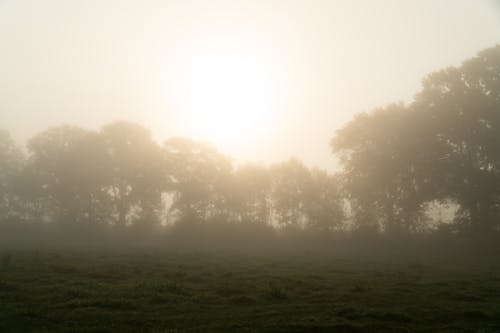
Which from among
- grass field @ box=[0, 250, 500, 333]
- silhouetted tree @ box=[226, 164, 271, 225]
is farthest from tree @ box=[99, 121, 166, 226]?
grass field @ box=[0, 250, 500, 333]

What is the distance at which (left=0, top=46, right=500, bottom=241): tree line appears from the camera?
61000 mm

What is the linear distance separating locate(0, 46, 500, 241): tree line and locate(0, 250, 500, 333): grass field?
104ft

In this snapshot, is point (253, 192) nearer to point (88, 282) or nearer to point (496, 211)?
point (496, 211)

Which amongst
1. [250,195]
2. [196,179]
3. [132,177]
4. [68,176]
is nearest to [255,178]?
[250,195]

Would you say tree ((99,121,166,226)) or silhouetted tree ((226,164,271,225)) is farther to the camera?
tree ((99,121,166,226))

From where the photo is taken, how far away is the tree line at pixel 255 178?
61000 millimetres

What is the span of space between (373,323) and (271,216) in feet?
225

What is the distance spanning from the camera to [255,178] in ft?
288

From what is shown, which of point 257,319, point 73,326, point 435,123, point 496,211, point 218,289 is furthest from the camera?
point 435,123

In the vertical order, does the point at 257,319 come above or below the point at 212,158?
below

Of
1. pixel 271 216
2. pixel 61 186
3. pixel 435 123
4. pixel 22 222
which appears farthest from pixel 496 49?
pixel 22 222

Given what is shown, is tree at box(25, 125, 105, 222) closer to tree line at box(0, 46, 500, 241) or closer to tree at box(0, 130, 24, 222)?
tree line at box(0, 46, 500, 241)

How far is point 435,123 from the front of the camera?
60844mm

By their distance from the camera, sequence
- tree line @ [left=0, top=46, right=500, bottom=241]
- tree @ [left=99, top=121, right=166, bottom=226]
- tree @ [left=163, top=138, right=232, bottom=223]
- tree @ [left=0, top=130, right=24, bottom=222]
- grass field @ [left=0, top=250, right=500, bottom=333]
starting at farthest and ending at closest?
1. tree @ [left=0, top=130, right=24, bottom=222]
2. tree @ [left=99, top=121, right=166, bottom=226]
3. tree @ [left=163, top=138, right=232, bottom=223]
4. tree line @ [left=0, top=46, right=500, bottom=241]
5. grass field @ [left=0, top=250, right=500, bottom=333]
